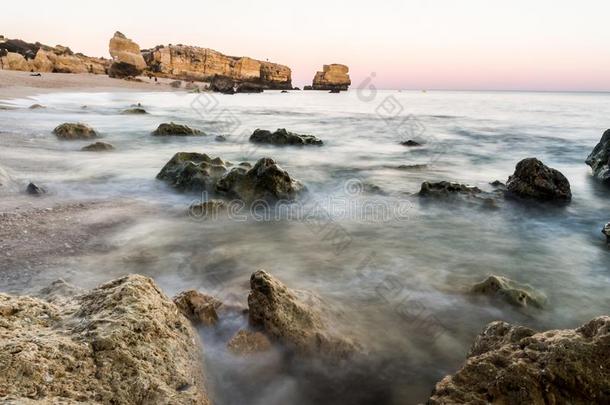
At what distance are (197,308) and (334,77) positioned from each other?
10635cm

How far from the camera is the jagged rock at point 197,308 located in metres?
2.92

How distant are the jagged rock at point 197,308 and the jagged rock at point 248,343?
275 millimetres

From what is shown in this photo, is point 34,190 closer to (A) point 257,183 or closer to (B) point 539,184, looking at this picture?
(A) point 257,183

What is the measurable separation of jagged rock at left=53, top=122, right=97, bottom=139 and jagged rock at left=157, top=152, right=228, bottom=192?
499 centimetres

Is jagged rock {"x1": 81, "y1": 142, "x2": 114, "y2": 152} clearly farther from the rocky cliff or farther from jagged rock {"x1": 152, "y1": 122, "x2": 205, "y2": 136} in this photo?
the rocky cliff

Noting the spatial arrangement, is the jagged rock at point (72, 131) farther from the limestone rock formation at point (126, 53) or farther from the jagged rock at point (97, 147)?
the limestone rock formation at point (126, 53)

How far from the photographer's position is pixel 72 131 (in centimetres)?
1086

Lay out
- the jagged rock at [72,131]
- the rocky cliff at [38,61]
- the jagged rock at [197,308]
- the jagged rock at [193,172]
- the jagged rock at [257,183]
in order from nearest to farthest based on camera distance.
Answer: the jagged rock at [197,308] < the jagged rock at [257,183] < the jagged rock at [193,172] < the jagged rock at [72,131] < the rocky cliff at [38,61]

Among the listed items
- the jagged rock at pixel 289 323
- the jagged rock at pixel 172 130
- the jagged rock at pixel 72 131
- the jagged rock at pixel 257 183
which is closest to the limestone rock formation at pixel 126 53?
the jagged rock at pixel 172 130

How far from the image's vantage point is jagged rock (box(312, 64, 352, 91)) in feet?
340

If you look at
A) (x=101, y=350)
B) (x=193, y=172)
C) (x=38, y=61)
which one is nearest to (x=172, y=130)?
(x=193, y=172)

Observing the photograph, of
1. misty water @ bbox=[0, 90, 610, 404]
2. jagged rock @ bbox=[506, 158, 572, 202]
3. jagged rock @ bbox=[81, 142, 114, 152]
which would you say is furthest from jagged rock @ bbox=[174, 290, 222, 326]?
jagged rock @ bbox=[81, 142, 114, 152]

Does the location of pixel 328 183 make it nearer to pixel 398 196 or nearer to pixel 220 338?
pixel 398 196

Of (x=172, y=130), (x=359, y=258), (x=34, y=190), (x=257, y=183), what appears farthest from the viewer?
(x=172, y=130)
